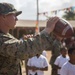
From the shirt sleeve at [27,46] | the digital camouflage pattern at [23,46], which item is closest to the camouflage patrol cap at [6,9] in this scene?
the digital camouflage pattern at [23,46]

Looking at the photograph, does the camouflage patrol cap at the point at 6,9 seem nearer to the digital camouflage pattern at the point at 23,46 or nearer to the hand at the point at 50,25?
the digital camouflage pattern at the point at 23,46

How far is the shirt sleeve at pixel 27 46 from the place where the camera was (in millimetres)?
3348

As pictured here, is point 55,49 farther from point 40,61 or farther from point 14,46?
point 14,46

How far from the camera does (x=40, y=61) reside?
10.1m

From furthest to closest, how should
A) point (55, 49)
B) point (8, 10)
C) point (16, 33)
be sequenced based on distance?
point (16, 33) → point (55, 49) → point (8, 10)

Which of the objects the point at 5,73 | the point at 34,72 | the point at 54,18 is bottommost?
the point at 34,72

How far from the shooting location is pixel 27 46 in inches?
133

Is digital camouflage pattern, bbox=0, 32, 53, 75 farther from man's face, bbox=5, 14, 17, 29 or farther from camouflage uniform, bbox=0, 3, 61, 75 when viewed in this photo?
man's face, bbox=5, 14, 17, 29

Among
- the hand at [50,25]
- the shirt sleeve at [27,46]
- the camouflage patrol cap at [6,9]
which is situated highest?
the camouflage patrol cap at [6,9]

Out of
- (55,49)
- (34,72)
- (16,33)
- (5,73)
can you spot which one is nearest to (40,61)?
(34,72)

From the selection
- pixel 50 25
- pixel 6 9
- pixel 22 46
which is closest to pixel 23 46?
pixel 22 46

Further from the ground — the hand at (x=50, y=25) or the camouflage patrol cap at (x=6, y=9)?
the camouflage patrol cap at (x=6, y=9)

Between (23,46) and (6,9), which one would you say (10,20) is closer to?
(6,9)

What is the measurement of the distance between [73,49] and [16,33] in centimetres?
3235
